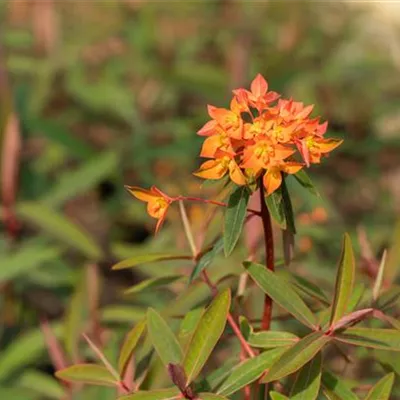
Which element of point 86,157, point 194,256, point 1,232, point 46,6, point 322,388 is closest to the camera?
point 322,388

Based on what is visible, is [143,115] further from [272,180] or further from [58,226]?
[272,180]

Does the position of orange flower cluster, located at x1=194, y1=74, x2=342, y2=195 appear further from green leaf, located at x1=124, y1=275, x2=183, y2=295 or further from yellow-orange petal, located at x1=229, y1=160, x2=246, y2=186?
green leaf, located at x1=124, y1=275, x2=183, y2=295

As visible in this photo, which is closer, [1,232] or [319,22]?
[1,232]

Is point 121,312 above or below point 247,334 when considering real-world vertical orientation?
below

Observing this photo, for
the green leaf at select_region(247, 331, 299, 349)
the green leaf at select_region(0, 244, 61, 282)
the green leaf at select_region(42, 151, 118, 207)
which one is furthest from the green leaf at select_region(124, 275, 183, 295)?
the green leaf at select_region(42, 151, 118, 207)

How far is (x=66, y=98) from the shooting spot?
2.28 metres

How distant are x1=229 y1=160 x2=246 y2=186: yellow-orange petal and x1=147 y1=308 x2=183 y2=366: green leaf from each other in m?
0.16

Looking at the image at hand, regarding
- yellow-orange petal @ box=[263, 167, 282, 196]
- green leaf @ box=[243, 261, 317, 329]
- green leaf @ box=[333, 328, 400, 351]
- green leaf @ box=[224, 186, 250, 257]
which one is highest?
yellow-orange petal @ box=[263, 167, 282, 196]

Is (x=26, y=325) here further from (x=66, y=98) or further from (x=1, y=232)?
(x=66, y=98)

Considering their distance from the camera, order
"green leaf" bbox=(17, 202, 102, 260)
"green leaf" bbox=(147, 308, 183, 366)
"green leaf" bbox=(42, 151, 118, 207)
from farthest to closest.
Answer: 1. "green leaf" bbox=(42, 151, 118, 207)
2. "green leaf" bbox=(17, 202, 102, 260)
3. "green leaf" bbox=(147, 308, 183, 366)

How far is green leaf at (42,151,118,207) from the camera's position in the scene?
1.70 metres

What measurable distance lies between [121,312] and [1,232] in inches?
19.4

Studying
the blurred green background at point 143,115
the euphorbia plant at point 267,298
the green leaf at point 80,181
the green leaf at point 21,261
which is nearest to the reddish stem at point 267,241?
the euphorbia plant at point 267,298

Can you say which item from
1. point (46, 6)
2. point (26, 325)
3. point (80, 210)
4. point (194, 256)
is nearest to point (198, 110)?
point (80, 210)
